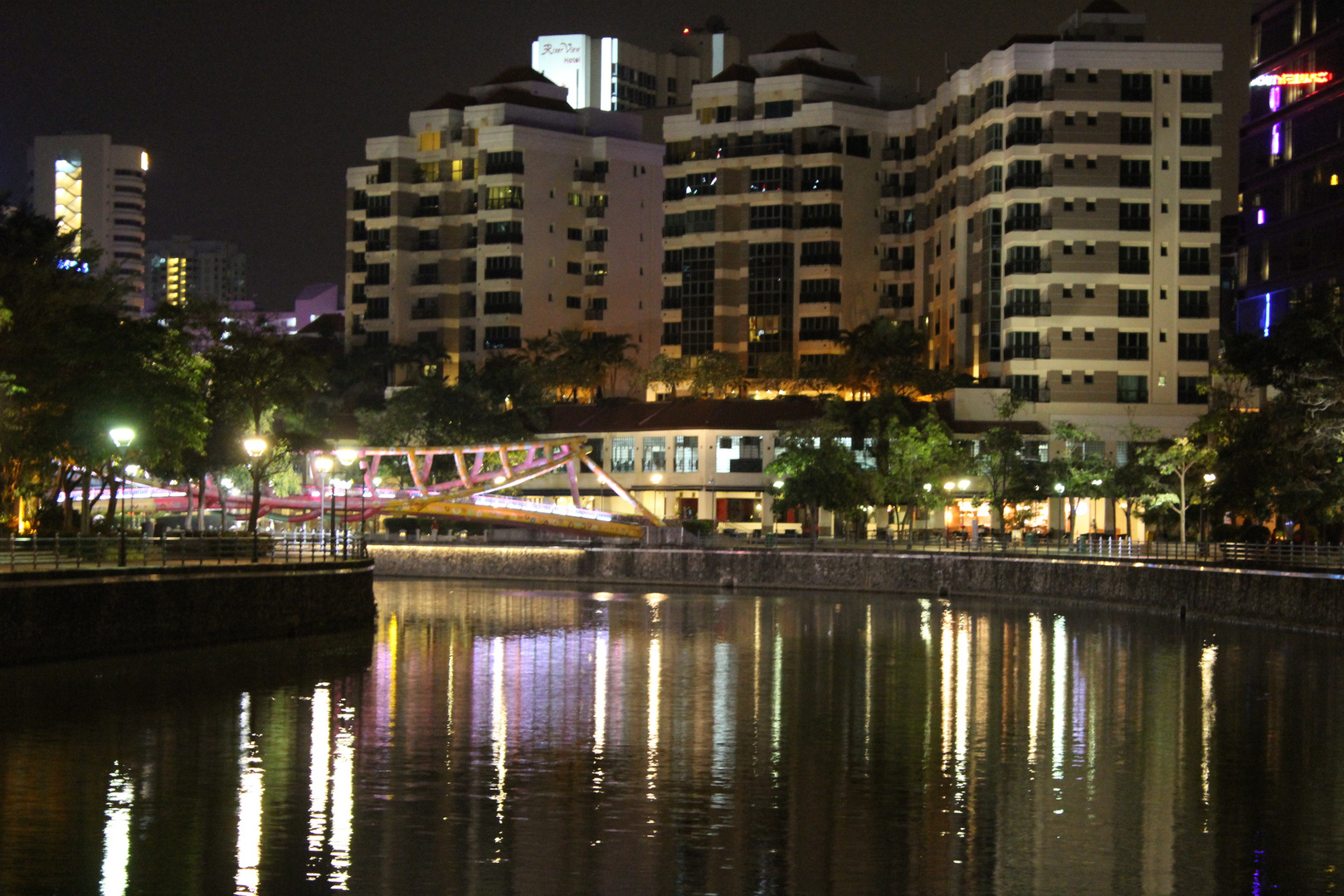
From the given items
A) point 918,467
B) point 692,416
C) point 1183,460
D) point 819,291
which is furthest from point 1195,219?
point 1183,460

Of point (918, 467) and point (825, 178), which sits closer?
point (918, 467)

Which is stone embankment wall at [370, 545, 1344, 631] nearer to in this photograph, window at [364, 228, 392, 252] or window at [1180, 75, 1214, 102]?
window at [1180, 75, 1214, 102]

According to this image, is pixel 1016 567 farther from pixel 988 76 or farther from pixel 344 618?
pixel 988 76

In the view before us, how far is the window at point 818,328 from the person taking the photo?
5856 inches

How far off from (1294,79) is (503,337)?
229ft

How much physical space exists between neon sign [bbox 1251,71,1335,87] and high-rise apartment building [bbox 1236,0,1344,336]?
0.05 m

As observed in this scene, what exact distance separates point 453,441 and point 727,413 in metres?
19.0

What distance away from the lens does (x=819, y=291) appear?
14962 cm

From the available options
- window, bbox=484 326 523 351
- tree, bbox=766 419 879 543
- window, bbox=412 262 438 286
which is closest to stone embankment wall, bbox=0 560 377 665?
tree, bbox=766 419 879 543

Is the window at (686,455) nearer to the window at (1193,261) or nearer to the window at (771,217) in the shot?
the window at (771,217)

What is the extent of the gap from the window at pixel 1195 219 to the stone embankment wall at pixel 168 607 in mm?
84057

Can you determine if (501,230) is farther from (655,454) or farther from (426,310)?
(655,454)

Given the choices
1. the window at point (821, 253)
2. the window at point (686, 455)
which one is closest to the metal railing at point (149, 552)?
the window at point (686, 455)

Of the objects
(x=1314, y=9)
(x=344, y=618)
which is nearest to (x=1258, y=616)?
(x=344, y=618)
